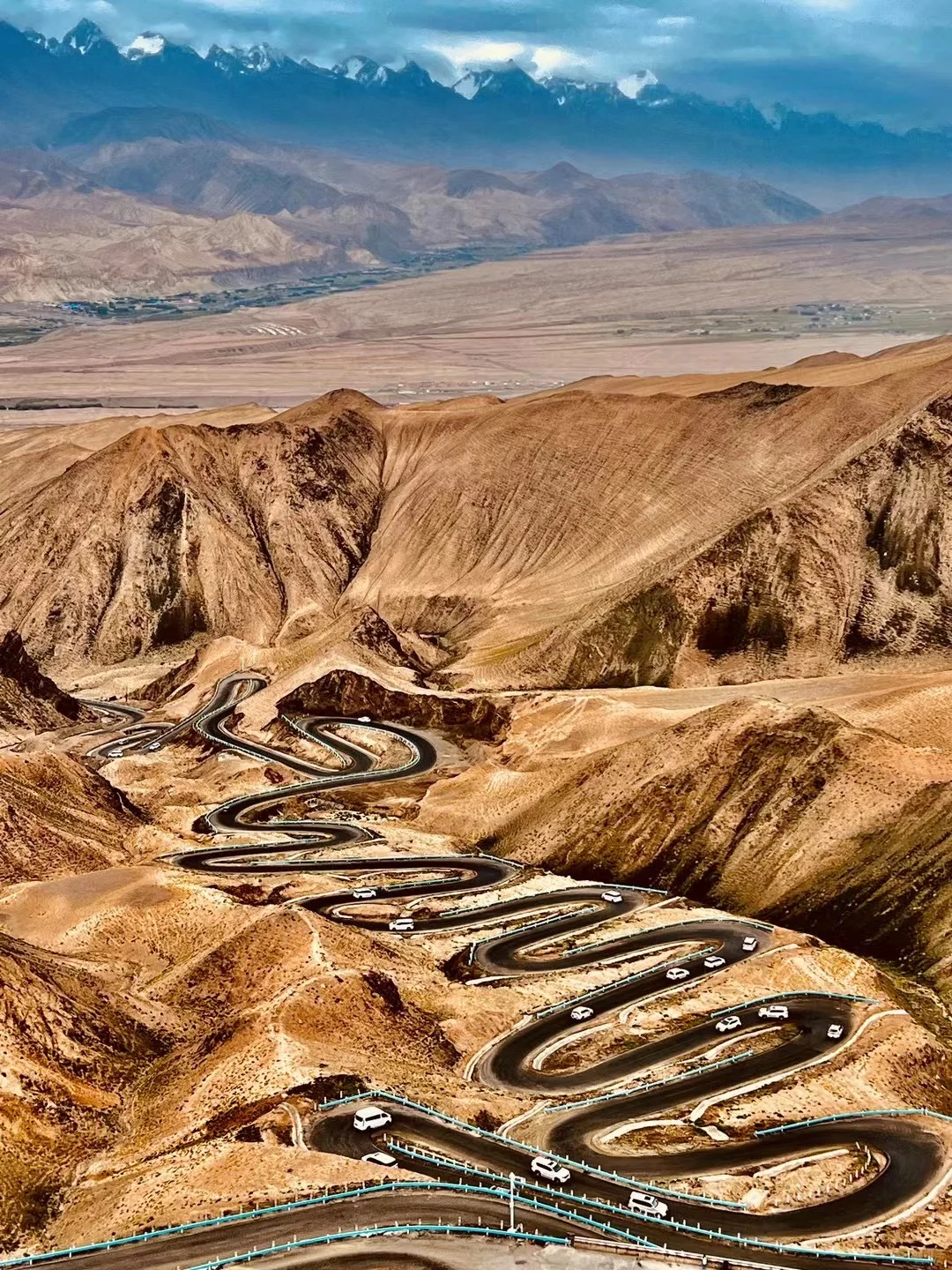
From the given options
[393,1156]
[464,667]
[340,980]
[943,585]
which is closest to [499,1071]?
[340,980]

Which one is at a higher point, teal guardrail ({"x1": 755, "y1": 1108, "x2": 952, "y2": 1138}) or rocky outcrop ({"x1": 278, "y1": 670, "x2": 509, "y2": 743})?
teal guardrail ({"x1": 755, "y1": 1108, "x2": 952, "y2": 1138})

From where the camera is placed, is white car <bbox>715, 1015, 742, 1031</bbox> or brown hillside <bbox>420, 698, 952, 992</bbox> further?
brown hillside <bbox>420, 698, 952, 992</bbox>

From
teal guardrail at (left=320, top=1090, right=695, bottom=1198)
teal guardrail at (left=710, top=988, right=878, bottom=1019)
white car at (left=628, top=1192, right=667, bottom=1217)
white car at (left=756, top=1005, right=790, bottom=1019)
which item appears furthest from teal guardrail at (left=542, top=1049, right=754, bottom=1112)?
white car at (left=628, top=1192, right=667, bottom=1217)

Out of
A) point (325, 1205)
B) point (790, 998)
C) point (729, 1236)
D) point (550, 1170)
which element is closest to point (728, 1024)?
point (790, 998)

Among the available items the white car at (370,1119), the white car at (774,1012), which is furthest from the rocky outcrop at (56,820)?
the white car at (774,1012)

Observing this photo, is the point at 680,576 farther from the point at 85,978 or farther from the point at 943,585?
the point at 85,978

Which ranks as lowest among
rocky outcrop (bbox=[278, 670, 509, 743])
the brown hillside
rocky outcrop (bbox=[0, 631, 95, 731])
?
rocky outcrop (bbox=[0, 631, 95, 731])

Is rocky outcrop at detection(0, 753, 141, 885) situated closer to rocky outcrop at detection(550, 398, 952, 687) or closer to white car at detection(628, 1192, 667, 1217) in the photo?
white car at detection(628, 1192, 667, 1217)
